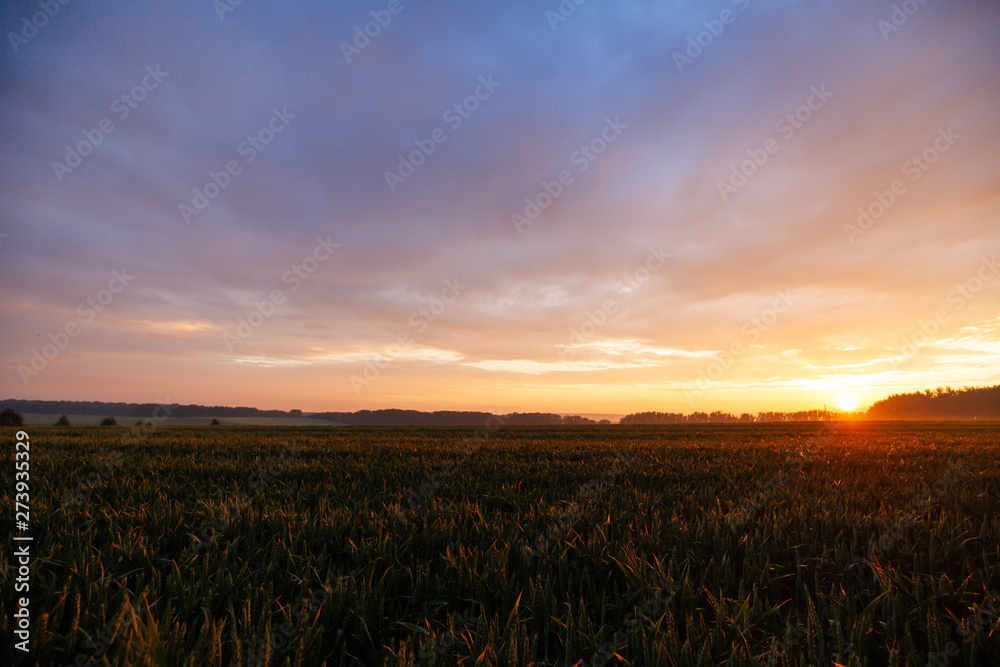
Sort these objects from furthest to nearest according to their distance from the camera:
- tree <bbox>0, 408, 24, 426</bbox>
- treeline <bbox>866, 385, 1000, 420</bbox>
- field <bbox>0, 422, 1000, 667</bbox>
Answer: treeline <bbox>866, 385, 1000, 420</bbox> → tree <bbox>0, 408, 24, 426</bbox> → field <bbox>0, 422, 1000, 667</bbox>

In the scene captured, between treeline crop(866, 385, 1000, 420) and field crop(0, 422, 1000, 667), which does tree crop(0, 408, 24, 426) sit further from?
treeline crop(866, 385, 1000, 420)

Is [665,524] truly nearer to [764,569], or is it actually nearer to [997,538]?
[764,569]

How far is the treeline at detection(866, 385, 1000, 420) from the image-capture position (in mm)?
116062

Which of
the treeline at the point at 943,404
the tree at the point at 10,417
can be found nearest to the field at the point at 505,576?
the tree at the point at 10,417

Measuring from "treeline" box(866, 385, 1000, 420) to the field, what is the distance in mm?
149231

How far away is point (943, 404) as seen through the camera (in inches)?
4929

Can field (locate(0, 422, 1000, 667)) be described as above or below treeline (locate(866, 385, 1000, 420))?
above

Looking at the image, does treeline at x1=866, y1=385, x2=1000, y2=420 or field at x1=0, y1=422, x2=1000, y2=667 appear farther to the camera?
treeline at x1=866, y1=385, x2=1000, y2=420

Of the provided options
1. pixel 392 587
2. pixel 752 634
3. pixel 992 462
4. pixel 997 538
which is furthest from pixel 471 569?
pixel 992 462

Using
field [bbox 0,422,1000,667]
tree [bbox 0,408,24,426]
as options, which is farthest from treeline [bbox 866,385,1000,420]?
tree [bbox 0,408,24,426]

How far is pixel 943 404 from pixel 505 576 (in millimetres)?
180484

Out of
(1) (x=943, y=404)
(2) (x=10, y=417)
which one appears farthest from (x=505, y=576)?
(1) (x=943, y=404)

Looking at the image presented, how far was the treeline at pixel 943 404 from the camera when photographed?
11606cm

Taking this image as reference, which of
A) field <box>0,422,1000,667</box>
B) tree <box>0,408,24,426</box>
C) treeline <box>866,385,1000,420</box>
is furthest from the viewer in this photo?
treeline <box>866,385,1000,420</box>
